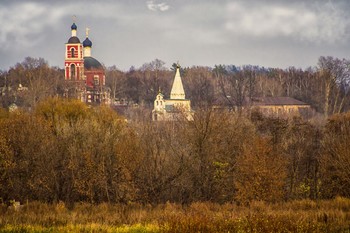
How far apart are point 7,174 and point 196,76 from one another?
73.1 m

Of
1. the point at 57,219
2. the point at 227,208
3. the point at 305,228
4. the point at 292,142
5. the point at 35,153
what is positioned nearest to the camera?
the point at 305,228

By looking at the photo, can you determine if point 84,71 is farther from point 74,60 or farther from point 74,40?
point 74,40

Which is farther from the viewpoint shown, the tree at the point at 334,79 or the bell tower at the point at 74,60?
the bell tower at the point at 74,60

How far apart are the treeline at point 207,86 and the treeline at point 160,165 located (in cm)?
3188

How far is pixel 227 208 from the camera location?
886 inches

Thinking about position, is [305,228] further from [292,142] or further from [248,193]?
[292,142]

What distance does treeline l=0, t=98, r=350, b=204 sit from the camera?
85.8 feet

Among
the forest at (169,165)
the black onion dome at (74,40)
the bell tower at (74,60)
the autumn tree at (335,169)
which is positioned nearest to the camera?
the forest at (169,165)

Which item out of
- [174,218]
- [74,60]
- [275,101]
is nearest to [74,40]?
[74,60]

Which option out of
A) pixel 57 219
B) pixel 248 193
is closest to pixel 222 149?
pixel 248 193

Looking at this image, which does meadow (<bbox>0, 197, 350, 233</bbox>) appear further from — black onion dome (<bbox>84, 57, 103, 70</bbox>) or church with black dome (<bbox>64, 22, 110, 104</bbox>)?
black onion dome (<bbox>84, 57, 103, 70</bbox>)

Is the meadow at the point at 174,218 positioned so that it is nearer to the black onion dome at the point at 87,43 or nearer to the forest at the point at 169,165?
the forest at the point at 169,165

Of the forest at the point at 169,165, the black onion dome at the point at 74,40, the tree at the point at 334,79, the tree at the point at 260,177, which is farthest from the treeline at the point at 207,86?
the tree at the point at 260,177

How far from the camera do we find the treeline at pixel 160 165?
2614 centimetres
